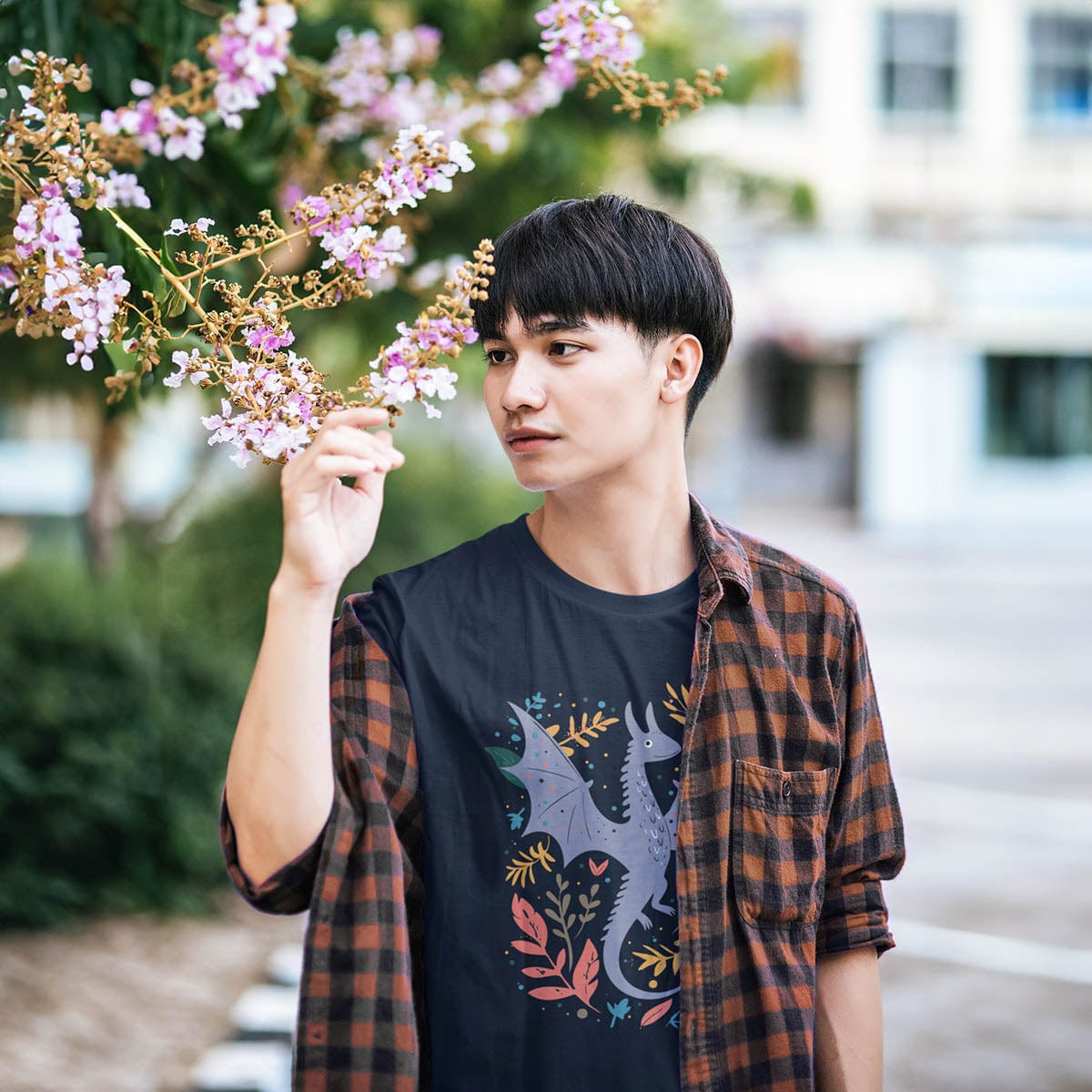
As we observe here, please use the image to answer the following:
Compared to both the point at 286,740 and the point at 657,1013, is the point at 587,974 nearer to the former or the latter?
the point at 657,1013

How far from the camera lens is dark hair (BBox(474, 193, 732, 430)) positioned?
1.74 meters

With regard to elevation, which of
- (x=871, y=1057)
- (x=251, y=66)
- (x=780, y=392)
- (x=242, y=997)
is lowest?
(x=242, y=997)

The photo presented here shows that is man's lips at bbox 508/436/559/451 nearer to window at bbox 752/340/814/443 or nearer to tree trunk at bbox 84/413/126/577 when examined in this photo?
tree trunk at bbox 84/413/126/577

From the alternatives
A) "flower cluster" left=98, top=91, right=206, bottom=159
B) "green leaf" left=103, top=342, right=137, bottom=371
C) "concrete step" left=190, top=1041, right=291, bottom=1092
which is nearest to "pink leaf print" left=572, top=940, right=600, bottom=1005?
"green leaf" left=103, top=342, right=137, bottom=371

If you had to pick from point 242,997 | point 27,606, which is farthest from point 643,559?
point 27,606

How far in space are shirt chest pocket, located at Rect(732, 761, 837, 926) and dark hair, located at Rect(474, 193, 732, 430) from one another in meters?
0.58

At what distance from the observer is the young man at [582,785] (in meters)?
1.66

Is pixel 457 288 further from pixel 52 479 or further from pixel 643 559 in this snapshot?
pixel 52 479

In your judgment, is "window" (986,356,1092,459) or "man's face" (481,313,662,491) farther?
"window" (986,356,1092,459)

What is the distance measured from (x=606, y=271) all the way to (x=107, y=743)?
434cm

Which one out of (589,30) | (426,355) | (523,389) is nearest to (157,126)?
(426,355)

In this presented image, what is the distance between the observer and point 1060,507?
74.5 feet

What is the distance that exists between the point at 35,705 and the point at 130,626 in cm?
60

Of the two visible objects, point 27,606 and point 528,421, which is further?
point 27,606
